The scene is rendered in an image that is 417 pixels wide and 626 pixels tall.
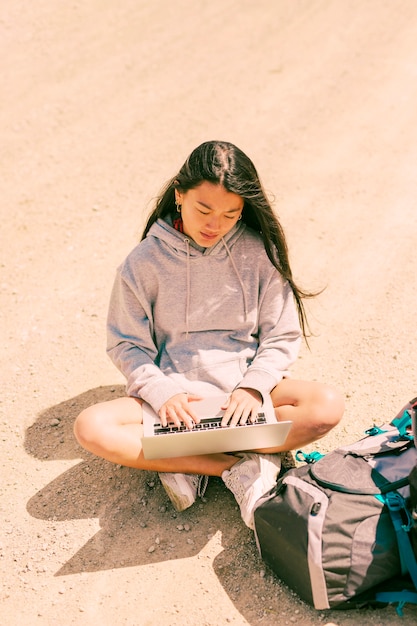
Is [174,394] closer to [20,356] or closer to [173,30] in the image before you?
[20,356]

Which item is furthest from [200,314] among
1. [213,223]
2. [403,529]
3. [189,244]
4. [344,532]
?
[403,529]

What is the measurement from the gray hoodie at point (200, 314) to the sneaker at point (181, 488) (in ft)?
1.19

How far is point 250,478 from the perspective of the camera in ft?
9.16

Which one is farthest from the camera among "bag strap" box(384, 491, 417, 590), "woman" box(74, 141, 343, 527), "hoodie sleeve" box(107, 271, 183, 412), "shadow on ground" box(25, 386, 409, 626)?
"hoodie sleeve" box(107, 271, 183, 412)

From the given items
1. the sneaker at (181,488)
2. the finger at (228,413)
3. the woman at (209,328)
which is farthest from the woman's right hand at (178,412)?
the sneaker at (181,488)

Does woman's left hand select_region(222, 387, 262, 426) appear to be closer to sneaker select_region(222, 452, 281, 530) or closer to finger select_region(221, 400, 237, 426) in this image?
finger select_region(221, 400, 237, 426)

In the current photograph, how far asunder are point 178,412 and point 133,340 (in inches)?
17.0

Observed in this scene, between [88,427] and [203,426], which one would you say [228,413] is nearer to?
[203,426]

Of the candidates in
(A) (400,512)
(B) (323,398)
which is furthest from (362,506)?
(B) (323,398)

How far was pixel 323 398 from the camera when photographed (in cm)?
284

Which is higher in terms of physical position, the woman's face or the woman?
the woman's face

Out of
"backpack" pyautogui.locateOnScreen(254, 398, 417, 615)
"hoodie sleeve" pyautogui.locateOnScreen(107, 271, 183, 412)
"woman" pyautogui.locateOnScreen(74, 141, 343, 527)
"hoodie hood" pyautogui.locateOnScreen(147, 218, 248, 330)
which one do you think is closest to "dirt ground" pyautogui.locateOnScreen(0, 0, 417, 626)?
"backpack" pyautogui.locateOnScreen(254, 398, 417, 615)

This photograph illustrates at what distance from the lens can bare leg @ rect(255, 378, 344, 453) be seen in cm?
283

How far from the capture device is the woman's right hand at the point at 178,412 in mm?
2736
